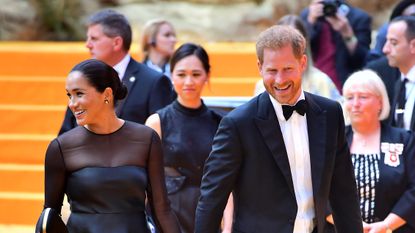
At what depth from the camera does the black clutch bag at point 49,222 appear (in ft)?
15.9

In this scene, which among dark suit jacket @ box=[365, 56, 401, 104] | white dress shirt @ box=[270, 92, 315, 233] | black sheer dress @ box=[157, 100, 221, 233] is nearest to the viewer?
white dress shirt @ box=[270, 92, 315, 233]

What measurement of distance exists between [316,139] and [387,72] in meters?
3.64

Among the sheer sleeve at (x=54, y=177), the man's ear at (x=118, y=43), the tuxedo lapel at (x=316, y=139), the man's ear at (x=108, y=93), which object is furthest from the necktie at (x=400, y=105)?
the sheer sleeve at (x=54, y=177)

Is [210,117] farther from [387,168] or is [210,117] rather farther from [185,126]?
[387,168]

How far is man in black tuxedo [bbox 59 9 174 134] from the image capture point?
7.00m

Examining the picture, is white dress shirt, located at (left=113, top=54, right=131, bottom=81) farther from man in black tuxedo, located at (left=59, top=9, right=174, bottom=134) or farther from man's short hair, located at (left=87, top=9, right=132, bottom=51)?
man's short hair, located at (left=87, top=9, right=132, bottom=51)

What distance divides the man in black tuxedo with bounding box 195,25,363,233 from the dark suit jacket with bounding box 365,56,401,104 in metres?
3.28

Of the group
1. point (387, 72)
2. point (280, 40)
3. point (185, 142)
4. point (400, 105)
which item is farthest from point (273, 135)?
point (387, 72)

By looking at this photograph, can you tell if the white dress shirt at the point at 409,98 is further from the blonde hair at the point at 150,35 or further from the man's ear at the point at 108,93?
the man's ear at the point at 108,93

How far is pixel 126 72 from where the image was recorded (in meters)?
7.13

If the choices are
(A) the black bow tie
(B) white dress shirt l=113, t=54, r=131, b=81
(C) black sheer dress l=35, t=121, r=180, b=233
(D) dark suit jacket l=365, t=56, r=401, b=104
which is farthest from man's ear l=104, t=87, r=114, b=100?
(D) dark suit jacket l=365, t=56, r=401, b=104

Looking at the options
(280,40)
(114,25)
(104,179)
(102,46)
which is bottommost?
(104,179)

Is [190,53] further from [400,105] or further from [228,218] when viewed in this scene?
[400,105]

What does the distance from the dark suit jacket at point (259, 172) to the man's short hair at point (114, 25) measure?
2.56m
